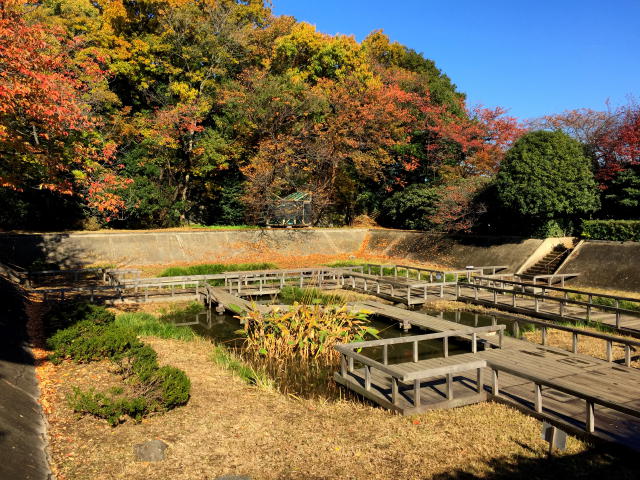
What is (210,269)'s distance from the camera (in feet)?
86.8

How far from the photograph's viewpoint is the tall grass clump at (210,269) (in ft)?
82.9

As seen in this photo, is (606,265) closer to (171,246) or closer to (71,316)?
(71,316)

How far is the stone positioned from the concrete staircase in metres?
22.3

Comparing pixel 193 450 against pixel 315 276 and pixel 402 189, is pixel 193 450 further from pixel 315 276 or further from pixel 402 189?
pixel 402 189

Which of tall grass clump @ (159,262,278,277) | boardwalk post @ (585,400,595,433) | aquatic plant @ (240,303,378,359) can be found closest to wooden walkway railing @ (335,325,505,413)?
aquatic plant @ (240,303,378,359)

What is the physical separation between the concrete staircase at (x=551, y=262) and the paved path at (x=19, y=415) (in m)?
22.8

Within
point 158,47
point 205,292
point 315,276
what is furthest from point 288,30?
point 205,292

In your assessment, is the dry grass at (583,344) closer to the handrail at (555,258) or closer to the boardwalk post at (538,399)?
the boardwalk post at (538,399)

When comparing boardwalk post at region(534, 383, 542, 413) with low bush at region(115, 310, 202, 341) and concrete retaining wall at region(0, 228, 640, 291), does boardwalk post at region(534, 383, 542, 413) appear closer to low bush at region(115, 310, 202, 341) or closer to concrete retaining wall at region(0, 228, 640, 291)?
low bush at region(115, 310, 202, 341)

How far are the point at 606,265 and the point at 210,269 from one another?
20.2m

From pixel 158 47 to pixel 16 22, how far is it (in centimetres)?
2378

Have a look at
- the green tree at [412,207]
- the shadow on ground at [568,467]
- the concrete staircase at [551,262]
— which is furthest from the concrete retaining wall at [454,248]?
the shadow on ground at [568,467]

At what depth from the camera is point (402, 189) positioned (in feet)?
142

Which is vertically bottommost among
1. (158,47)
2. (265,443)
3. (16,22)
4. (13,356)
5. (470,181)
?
Result: (265,443)
